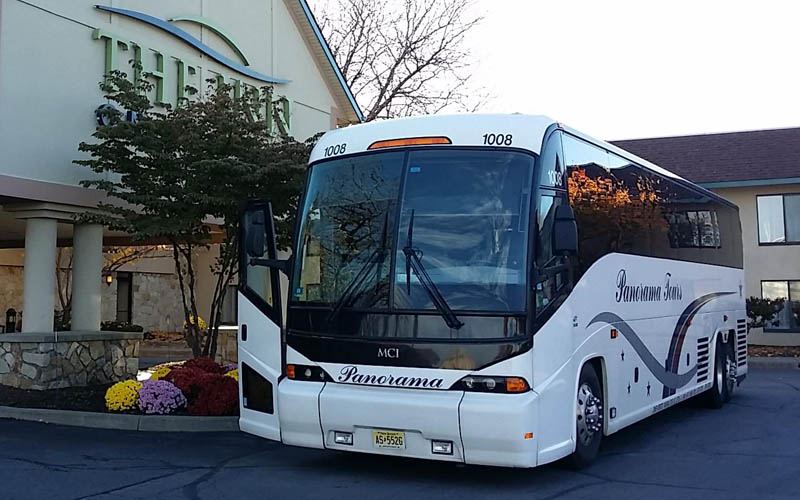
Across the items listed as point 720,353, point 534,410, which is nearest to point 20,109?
point 534,410

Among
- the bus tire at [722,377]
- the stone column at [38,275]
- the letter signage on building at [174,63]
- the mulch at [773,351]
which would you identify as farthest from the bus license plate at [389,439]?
the mulch at [773,351]

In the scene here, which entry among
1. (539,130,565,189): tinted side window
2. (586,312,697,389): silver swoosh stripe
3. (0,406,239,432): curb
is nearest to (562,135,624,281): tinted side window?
(539,130,565,189): tinted side window

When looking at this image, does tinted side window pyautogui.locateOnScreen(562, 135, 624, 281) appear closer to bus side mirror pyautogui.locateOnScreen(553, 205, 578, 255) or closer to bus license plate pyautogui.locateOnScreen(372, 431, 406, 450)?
bus side mirror pyautogui.locateOnScreen(553, 205, 578, 255)

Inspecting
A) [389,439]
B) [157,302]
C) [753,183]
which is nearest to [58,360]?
[389,439]

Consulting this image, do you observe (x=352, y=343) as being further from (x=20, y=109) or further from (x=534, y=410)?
(x=20, y=109)

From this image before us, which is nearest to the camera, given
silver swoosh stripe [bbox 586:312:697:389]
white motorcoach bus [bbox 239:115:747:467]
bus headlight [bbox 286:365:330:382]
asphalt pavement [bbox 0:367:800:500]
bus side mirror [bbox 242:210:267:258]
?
white motorcoach bus [bbox 239:115:747:467]

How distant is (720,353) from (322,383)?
825 centimetres

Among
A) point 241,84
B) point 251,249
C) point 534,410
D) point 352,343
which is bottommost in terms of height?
point 534,410

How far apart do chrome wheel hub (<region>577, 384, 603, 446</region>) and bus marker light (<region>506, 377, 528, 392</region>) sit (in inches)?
48.0

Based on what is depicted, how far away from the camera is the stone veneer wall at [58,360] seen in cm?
1325

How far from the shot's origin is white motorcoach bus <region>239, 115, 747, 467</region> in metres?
7.29

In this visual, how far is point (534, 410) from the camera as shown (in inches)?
283

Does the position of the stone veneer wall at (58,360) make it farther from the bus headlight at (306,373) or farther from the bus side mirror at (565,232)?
the bus side mirror at (565,232)

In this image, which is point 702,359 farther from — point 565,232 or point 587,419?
point 565,232
